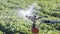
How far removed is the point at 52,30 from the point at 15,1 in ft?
23.3

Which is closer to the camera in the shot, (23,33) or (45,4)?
(23,33)

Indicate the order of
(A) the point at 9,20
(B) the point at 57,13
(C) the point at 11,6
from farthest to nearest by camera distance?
(C) the point at 11,6
(B) the point at 57,13
(A) the point at 9,20

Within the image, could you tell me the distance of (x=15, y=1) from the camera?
55.1ft

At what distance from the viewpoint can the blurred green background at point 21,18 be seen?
997cm

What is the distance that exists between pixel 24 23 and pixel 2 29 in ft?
4.95

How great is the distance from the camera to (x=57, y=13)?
13.7 metres

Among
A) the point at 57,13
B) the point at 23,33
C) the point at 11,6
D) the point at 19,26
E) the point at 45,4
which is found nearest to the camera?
the point at 23,33

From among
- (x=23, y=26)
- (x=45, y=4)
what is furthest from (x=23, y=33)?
(x=45, y=4)

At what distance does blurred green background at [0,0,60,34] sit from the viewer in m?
9.97

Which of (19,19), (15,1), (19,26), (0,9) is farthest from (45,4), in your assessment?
(19,26)

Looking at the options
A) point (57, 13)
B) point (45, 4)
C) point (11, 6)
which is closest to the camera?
point (57, 13)

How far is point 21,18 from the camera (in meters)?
11.4

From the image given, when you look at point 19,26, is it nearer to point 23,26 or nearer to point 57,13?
point 23,26

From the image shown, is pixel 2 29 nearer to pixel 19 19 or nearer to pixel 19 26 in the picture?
pixel 19 26
